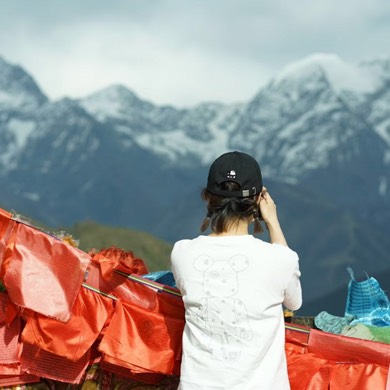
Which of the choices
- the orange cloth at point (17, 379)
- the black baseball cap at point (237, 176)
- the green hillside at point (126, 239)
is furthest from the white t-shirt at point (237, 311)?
the green hillside at point (126, 239)

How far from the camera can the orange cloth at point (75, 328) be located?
559cm

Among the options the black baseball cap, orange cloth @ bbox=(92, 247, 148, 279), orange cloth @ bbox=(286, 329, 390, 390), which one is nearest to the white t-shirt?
the black baseball cap

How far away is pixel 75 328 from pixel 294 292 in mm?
1653

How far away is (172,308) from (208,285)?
2.82 feet

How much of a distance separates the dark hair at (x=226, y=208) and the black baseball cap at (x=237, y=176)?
28 millimetres

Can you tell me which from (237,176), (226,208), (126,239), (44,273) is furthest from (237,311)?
(126,239)

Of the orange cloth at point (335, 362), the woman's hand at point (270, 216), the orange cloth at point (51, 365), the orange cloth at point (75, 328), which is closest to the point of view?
the woman's hand at point (270, 216)

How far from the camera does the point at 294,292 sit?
4812mm

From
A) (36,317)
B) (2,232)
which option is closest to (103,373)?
(36,317)

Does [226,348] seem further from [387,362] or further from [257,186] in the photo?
[387,362]

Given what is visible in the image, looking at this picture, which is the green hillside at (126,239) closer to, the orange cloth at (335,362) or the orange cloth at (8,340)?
the orange cloth at (8,340)

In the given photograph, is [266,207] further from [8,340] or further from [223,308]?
[8,340]

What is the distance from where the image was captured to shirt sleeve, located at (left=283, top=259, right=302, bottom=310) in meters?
4.78

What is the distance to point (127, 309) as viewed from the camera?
5.69m
